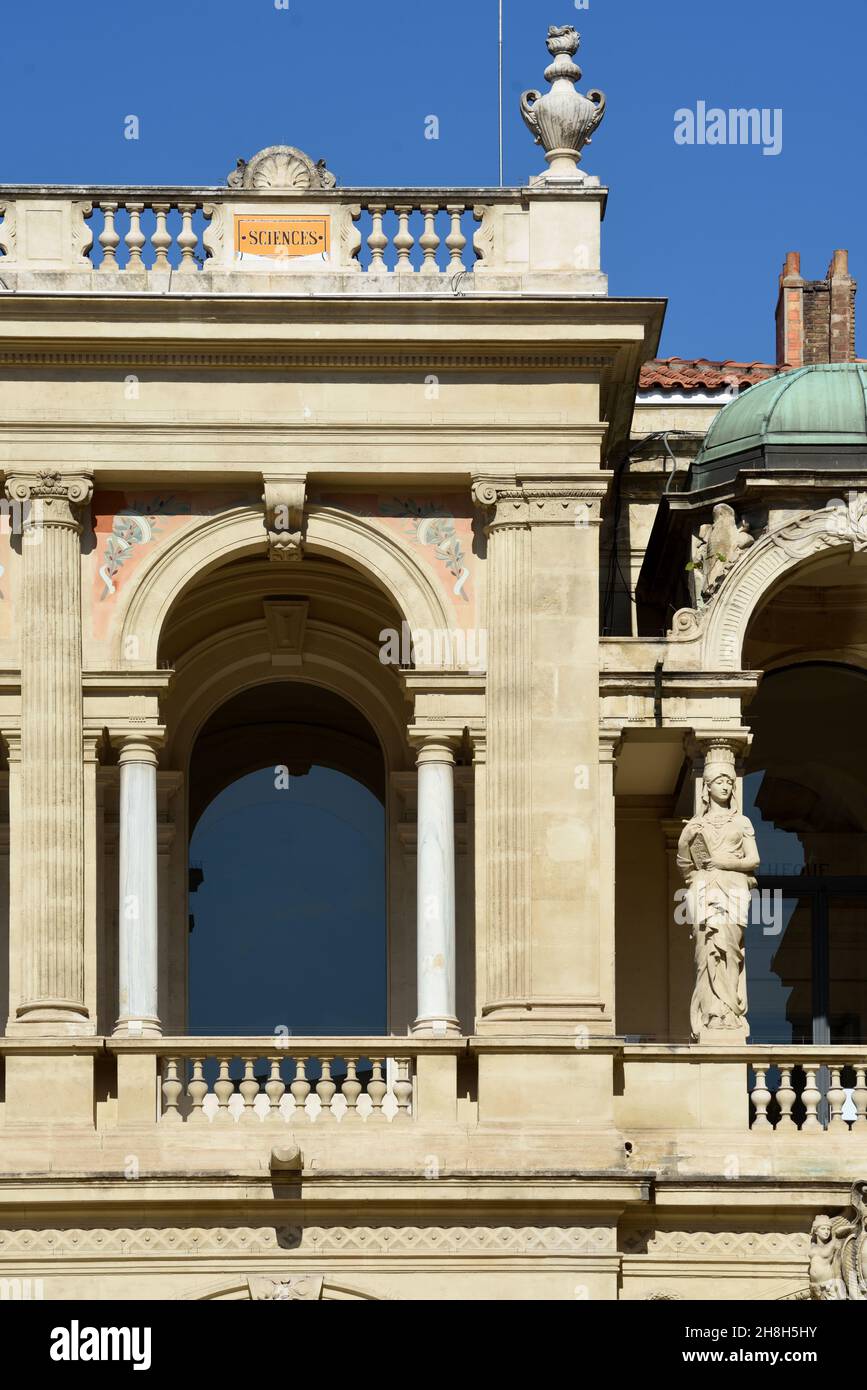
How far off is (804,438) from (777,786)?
15.6 ft

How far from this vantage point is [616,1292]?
1280 inches

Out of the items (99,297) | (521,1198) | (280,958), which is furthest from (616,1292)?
(99,297)

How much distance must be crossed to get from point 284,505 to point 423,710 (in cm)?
214

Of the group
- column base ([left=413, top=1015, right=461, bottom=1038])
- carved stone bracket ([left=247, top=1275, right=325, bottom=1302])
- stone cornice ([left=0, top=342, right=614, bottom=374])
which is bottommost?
carved stone bracket ([left=247, top=1275, right=325, bottom=1302])

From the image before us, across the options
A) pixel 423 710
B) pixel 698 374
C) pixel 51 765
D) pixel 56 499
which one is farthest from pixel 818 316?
pixel 51 765

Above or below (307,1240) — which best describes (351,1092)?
above

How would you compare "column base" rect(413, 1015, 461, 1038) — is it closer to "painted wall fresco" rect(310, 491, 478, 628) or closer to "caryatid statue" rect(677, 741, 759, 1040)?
"caryatid statue" rect(677, 741, 759, 1040)

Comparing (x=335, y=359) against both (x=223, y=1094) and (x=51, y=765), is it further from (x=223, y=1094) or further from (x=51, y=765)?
(x=223, y=1094)

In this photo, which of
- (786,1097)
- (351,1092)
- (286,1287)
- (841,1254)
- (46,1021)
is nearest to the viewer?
(286,1287)

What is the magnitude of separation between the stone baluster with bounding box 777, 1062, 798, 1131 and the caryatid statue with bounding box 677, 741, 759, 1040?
505 millimetres

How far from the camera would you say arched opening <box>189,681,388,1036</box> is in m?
37.7

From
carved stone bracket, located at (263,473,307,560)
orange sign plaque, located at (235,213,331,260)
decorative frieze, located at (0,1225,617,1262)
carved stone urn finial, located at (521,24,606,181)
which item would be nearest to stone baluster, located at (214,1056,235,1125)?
decorative frieze, located at (0,1225,617,1262)

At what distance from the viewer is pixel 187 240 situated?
34562mm
